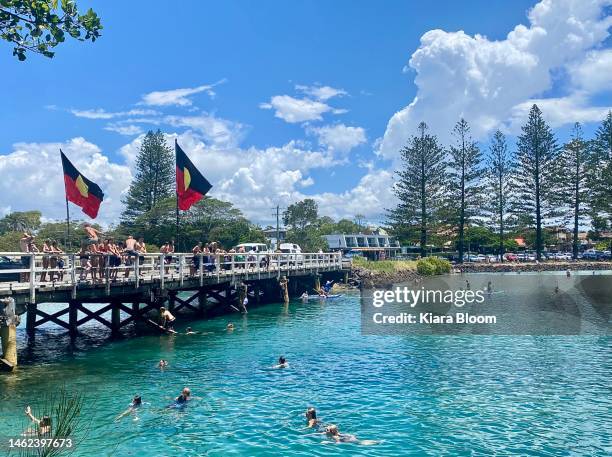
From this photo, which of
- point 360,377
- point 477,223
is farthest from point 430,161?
point 360,377

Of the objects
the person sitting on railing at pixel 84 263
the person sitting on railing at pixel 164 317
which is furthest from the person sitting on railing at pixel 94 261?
the person sitting on railing at pixel 164 317

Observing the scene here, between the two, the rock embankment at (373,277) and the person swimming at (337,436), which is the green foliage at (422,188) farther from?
the person swimming at (337,436)

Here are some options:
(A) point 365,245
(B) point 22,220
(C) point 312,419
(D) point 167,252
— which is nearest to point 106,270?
(D) point 167,252

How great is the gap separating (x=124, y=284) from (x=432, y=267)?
159 feet

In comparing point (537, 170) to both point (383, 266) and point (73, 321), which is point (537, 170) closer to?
point (383, 266)

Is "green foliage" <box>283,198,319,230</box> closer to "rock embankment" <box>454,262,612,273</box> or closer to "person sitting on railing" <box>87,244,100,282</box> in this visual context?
"rock embankment" <box>454,262,612,273</box>

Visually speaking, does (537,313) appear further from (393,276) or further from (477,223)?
(477,223)

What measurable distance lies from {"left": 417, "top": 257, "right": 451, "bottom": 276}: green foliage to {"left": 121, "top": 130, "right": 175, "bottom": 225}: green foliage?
37.3m

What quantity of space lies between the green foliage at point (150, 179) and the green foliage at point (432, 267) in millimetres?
37316

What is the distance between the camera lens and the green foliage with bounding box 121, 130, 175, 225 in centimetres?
7738

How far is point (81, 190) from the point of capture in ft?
65.3

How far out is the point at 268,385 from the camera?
16078mm

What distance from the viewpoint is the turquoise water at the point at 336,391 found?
11656mm

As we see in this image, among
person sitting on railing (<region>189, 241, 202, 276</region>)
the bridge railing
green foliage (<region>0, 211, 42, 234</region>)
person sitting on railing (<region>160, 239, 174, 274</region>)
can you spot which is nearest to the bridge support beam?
the bridge railing
